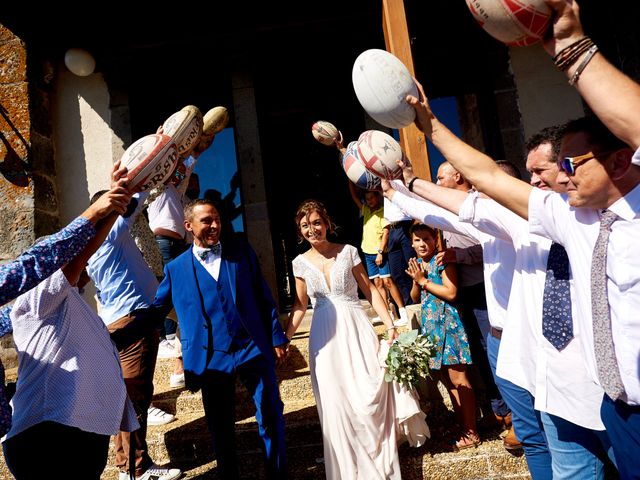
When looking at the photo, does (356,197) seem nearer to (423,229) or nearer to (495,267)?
(423,229)

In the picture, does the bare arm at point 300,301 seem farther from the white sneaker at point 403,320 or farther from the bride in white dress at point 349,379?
the white sneaker at point 403,320

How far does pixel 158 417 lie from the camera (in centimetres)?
407

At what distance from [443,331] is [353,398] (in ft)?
2.63

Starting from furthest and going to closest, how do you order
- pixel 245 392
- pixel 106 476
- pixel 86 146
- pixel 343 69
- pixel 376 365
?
pixel 343 69 < pixel 86 146 < pixel 245 392 < pixel 106 476 < pixel 376 365

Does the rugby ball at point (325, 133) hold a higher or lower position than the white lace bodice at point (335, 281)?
higher

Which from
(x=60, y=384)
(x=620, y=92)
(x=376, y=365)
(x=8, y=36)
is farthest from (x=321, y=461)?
(x=8, y=36)

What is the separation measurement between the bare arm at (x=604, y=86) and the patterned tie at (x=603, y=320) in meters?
0.30

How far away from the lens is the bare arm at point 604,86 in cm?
122

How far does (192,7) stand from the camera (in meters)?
6.23

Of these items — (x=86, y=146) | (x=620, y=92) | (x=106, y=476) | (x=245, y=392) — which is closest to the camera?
(x=620, y=92)

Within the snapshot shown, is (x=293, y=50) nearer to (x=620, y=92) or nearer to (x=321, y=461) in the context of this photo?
(x=321, y=461)

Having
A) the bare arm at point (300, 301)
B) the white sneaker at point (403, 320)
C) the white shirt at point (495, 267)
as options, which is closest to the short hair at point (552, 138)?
the white shirt at point (495, 267)

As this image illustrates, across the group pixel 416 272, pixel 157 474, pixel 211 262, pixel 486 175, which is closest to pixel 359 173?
pixel 416 272

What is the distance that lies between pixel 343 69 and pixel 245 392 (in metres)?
4.84
